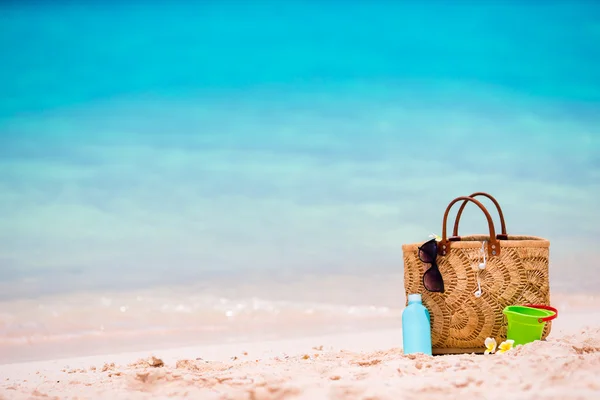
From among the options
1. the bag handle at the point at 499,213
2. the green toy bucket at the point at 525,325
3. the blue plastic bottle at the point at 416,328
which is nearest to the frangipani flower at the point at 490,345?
the green toy bucket at the point at 525,325

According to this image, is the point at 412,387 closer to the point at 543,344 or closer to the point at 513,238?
the point at 543,344

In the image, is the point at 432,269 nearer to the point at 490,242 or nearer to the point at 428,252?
the point at 428,252

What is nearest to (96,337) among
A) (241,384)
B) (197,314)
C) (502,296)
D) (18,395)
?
(197,314)

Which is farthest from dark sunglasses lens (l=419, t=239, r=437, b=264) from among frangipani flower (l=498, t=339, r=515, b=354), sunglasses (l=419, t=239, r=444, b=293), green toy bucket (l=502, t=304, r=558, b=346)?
frangipani flower (l=498, t=339, r=515, b=354)

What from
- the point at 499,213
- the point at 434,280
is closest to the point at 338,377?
the point at 434,280

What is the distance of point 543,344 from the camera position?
3.59m

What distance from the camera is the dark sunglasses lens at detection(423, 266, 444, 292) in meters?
4.27

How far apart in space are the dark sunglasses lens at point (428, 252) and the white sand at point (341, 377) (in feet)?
2.56

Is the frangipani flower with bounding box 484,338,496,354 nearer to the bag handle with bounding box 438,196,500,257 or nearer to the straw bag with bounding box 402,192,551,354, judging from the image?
the straw bag with bounding box 402,192,551,354

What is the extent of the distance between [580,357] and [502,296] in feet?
3.65

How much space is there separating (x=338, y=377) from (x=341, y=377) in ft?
0.06

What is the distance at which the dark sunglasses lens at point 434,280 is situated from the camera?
4.27 metres

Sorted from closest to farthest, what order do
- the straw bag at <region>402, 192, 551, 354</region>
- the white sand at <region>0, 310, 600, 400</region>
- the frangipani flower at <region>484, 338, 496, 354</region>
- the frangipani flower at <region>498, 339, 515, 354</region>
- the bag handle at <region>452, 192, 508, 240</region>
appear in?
1. the white sand at <region>0, 310, 600, 400</region>
2. the frangipani flower at <region>498, 339, 515, 354</region>
3. the frangipani flower at <region>484, 338, 496, 354</region>
4. the straw bag at <region>402, 192, 551, 354</region>
5. the bag handle at <region>452, 192, 508, 240</region>

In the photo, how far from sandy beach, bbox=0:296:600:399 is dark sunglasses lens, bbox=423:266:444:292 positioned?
65cm
